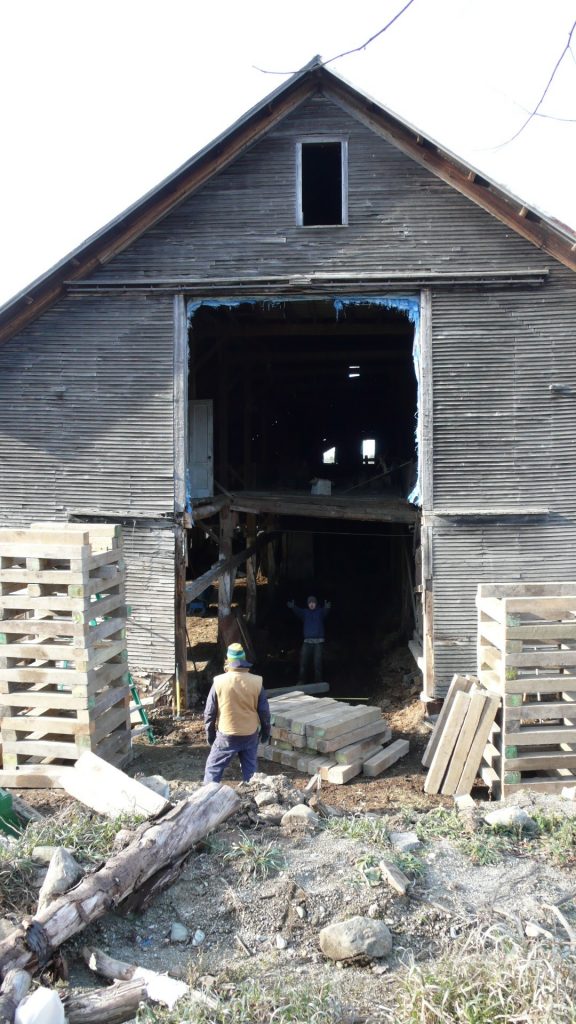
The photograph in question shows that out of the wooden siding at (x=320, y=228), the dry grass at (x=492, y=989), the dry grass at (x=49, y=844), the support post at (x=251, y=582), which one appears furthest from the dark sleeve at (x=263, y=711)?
the support post at (x=251, y=582)

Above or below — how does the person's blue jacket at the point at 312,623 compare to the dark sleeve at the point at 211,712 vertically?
below

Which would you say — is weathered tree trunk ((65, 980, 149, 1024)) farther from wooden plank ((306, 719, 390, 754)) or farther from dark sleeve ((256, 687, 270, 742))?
wooden plank ((306, 719, 390, 754))

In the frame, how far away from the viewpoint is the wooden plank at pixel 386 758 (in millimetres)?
9562

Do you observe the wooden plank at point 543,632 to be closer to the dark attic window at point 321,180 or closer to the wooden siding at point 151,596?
the wooden siding at point 151,596

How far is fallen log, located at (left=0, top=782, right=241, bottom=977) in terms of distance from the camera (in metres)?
4.22

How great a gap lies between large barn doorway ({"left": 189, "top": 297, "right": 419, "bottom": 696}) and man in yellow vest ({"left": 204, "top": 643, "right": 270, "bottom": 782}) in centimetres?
517

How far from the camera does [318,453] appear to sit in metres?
26.9

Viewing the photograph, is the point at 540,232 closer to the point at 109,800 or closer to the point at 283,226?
the point at 283,226

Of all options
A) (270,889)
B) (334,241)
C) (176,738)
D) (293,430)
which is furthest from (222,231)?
(293,430)

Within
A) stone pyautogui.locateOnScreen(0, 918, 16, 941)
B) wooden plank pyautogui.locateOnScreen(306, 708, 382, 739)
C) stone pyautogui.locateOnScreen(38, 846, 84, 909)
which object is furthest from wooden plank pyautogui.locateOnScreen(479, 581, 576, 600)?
stone pyautogui.locateOnScreen(0, 918, 16, 941)

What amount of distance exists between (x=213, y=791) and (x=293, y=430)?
2082cm

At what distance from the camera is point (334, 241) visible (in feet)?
37.3

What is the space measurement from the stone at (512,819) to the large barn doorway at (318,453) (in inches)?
247

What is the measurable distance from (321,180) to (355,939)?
520 inches
